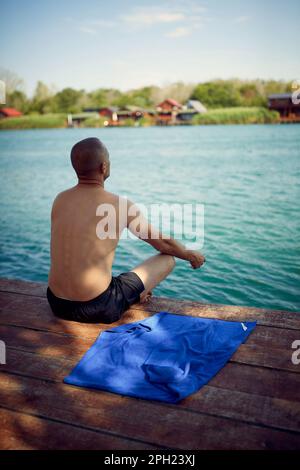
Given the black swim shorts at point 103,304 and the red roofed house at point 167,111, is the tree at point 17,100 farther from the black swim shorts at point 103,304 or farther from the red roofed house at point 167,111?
the black swim shorts at point 103,304

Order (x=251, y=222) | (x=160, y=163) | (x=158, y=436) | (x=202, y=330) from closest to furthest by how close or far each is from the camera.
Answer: (x=158, y=436)
(x=202, y=330)
(x=251, y=222)
(x=160, y=163)

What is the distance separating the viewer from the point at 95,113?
238 ft

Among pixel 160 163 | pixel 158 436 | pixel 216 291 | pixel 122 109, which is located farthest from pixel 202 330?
pixel 122 109

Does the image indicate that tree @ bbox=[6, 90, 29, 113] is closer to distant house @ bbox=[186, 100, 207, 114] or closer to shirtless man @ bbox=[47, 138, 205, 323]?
distant house @ bbox=[186, 100, 207, 114]

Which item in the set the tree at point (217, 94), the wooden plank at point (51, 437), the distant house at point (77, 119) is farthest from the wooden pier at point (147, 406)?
the tree at point (217, 94)

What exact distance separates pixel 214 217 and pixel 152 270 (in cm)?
655

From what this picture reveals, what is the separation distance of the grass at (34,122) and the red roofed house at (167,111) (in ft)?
56.2

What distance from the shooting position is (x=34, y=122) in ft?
204

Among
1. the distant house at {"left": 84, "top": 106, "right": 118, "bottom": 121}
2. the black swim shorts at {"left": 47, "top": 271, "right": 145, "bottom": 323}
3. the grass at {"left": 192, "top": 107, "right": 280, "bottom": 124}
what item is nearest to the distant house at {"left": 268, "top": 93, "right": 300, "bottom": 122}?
the grass at {"left": 192, "top": 107, "right": 280, "bottom": 124}

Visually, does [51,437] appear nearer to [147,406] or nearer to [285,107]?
[147,406]

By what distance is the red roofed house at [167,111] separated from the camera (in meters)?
68.1

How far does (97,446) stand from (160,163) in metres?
18.9

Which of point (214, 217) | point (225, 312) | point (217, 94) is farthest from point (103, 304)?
point (217, 94)
